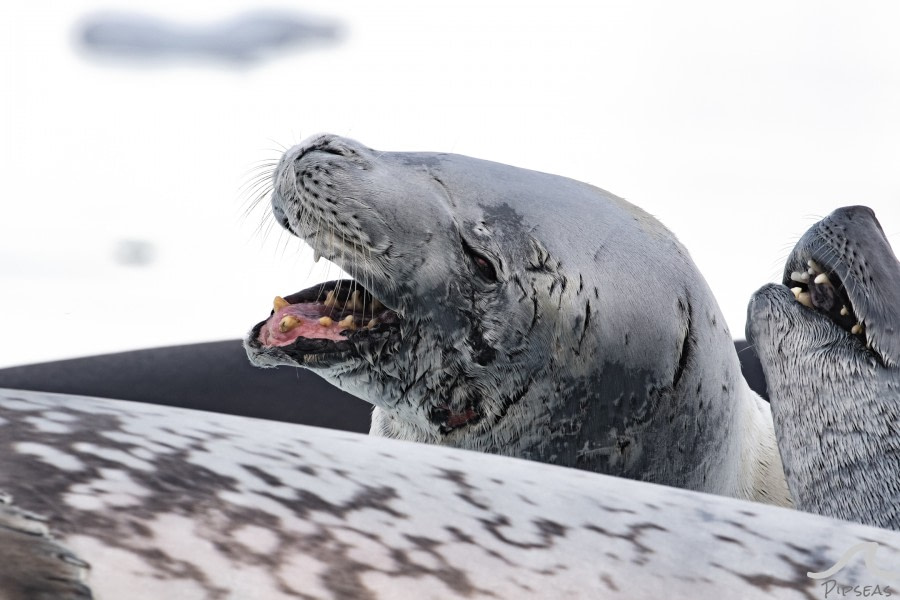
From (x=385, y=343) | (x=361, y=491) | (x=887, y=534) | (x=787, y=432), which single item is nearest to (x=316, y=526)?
(x=361, y=491)

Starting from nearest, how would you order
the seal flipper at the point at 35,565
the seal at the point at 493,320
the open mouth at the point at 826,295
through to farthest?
1. the seal flipper at the point at 35,565
2. the seal at the point at 493,320
3. the open mouth at the point at 826,295

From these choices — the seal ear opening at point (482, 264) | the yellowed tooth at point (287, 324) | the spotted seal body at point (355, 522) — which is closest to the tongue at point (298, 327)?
the yellowed tooth at point (287, 324)

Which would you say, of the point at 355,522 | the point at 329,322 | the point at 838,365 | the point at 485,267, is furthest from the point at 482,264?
the point at 355,522

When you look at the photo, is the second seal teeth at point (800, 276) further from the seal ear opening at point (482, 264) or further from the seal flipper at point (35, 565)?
the seal flipper at point (35, 565)

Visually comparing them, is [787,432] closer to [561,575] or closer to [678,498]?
[678,498]

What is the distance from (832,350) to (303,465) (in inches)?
27.4

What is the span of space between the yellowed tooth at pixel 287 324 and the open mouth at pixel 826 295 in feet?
1.73

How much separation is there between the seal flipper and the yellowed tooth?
0.58m

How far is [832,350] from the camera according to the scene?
42.3 inches

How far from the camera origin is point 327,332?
1023 mm

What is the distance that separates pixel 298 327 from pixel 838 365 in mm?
529

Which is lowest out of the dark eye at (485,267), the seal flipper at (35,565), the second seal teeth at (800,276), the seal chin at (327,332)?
the seal flipper at (35,565)

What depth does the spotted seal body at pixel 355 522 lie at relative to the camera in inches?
17.9

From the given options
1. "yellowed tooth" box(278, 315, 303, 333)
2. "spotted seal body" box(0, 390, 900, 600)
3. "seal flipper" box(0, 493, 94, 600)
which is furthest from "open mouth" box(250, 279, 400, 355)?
"seal flipper" box(0, 493, 94, 600)
